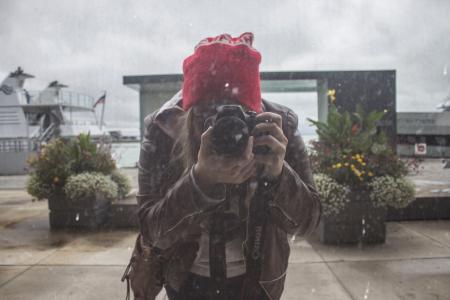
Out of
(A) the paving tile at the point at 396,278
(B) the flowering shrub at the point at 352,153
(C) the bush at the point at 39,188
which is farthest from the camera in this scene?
(C) the bush at the point at 39,188

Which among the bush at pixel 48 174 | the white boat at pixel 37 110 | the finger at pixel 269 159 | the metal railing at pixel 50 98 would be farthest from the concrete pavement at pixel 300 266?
the metal railing at pixel 50 98

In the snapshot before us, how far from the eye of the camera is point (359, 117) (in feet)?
18.4

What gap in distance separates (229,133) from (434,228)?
19.3 feet

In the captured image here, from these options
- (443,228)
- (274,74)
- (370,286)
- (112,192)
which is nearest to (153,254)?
(370,286)

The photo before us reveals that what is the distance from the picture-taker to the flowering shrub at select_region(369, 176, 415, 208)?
5016 millimetres

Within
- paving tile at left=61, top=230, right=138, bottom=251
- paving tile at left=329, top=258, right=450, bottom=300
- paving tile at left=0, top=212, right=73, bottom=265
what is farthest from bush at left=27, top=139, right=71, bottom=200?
paving tile at left=329, top=258, right=450, bottom=300

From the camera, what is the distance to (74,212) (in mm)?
6117

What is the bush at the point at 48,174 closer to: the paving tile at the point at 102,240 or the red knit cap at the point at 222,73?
→ the paving tile at the point at 102,240

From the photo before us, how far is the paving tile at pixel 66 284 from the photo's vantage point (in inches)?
136

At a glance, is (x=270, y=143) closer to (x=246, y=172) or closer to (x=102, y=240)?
(x=246, y=172)

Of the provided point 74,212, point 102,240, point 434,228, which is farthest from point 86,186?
point 434,228

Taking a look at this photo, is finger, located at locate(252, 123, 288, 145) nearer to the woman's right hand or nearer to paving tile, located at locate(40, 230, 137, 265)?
the woman's right hand

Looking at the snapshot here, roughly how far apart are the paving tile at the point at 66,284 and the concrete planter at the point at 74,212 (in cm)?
186

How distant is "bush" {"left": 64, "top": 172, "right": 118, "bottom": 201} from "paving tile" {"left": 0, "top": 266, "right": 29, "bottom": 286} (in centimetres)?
183
